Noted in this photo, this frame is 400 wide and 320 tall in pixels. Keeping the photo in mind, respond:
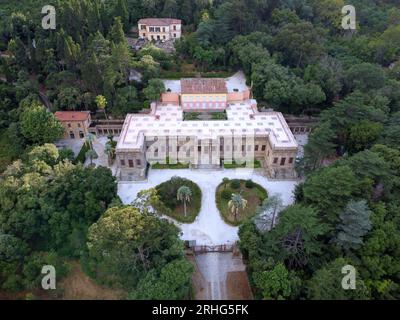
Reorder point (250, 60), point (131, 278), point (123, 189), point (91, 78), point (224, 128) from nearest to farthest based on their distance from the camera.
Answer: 1. point (131, 278)
2. point (123, 189)
3. point (224, 128)
4. point (91, 78)
5. point (250, 60)

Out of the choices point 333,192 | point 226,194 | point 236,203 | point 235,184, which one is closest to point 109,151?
point 226,194

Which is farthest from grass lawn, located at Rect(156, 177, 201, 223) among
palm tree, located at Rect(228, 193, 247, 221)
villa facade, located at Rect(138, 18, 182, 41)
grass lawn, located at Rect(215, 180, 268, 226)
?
villa facade, located at Rect(138, 18, 182, 41)

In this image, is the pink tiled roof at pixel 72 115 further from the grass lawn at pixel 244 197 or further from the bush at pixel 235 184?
the bush at pixel 235 184

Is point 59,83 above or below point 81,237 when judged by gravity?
above
